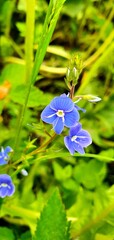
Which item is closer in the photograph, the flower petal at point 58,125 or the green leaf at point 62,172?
the flower petal at point 58,125

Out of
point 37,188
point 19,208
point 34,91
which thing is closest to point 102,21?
point 34,91

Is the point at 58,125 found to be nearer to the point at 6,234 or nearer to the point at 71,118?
the point at 71,118

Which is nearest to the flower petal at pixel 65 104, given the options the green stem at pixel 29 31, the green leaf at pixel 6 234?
the green stem at pixel 29 31

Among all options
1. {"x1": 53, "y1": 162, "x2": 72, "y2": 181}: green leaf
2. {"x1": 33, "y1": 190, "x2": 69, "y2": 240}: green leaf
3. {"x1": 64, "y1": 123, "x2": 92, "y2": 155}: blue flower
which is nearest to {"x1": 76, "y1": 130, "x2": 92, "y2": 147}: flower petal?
{"x1": 64, "y1": 123, "x2": 92, "y2": 155}: blue flower

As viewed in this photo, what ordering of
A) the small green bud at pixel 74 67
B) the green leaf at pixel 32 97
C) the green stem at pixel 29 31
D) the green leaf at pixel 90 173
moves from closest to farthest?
the small green bud at pixel 74 67 → the green stem at pixel 29 31 → the green leaf at pixel 32 97 → the green leaf at pixel 90 173

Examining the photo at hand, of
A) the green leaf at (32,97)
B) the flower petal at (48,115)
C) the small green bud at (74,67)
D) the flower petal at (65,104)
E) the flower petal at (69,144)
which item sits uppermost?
the small green bud at (74,67)

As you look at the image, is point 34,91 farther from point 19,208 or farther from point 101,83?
point 101,83

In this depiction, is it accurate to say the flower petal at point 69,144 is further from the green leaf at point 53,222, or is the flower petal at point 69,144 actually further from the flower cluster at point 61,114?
the green leaf at point 53,222
